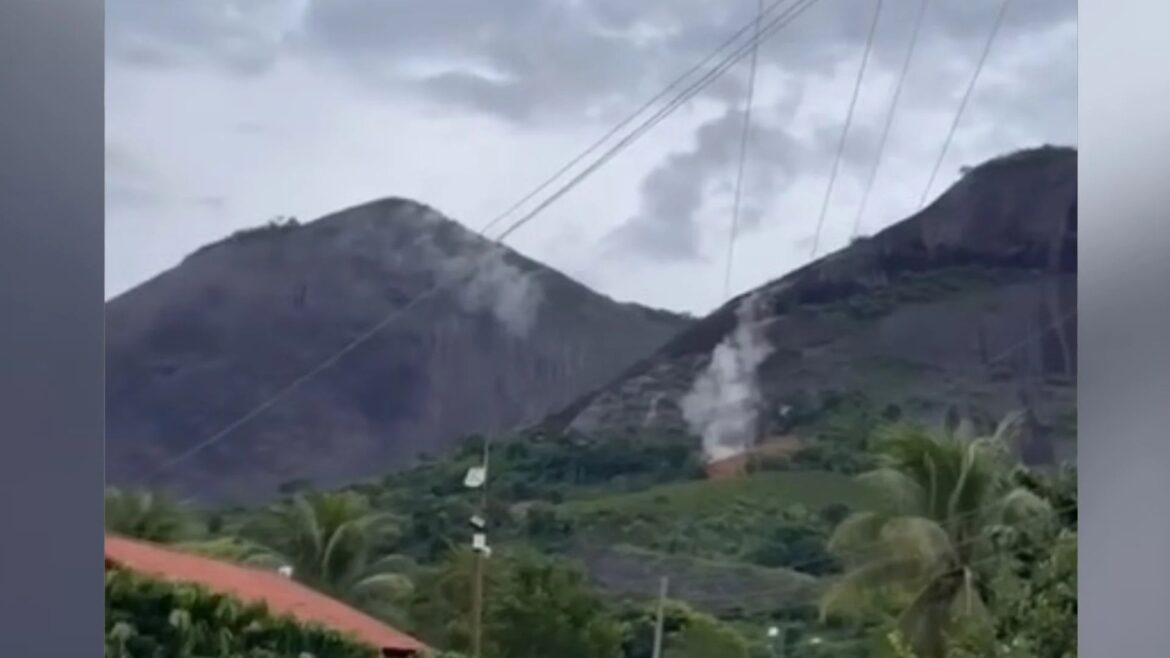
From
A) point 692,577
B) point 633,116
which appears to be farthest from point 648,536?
point 633,116

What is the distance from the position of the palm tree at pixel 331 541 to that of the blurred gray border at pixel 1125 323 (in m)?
0.95

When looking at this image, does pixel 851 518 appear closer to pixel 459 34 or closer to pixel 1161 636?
pixel 1161 636

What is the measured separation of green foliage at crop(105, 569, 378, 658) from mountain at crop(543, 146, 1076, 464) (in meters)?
0.47

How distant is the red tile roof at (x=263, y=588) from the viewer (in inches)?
75.2

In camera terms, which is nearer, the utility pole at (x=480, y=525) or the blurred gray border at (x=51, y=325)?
the blurred gray border at (x=51, y=325)

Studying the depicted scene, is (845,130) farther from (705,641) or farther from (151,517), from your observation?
(151,517)

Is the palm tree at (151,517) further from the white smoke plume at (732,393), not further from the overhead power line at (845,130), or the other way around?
the overhead power line at (845,130)

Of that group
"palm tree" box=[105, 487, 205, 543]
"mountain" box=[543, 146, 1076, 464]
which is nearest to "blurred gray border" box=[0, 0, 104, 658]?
"palm tree" box=[105, 487, 205, 543]

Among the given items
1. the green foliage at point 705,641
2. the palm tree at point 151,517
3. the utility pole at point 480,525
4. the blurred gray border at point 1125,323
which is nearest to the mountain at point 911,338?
the utility pole at point 480,525

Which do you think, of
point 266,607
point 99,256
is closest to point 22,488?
point 99,256

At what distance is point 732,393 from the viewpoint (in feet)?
6.37

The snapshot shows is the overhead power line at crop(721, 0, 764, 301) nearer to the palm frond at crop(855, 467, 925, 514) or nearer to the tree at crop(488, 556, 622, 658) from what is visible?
the palm frond at crop(855, 467, 925, 514)

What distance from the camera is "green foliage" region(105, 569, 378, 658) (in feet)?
6.26

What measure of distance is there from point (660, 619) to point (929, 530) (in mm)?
394
